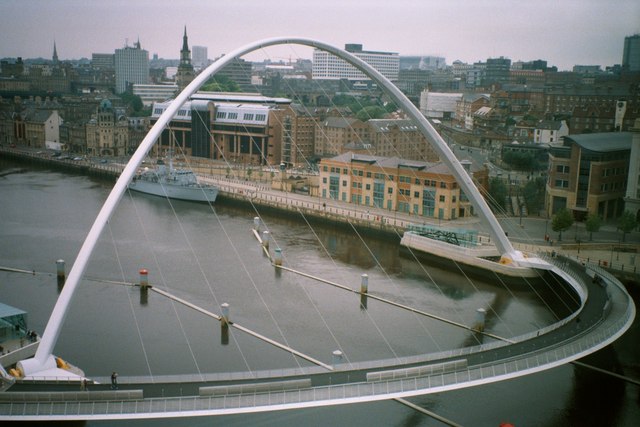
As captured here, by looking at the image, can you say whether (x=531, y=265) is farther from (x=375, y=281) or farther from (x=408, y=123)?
(x=408, y=123)

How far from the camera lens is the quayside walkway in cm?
768

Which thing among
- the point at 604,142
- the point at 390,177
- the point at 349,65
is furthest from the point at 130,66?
the point at 604,142

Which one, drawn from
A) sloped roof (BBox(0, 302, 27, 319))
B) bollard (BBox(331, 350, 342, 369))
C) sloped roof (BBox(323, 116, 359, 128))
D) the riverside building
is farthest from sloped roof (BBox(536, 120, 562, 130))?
sloped roof (BBox(0, 302, 27, 319))

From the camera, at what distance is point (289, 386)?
27.1 ft

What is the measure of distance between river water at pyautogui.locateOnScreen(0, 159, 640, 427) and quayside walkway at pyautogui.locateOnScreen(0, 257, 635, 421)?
834 millimetres

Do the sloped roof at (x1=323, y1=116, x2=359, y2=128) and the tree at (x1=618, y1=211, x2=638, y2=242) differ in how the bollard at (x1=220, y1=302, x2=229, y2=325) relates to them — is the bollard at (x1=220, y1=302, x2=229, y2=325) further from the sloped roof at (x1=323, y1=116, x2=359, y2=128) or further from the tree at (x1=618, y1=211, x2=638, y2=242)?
the sloped roof at (x1=323, y1=116, x2=359, y2=128)

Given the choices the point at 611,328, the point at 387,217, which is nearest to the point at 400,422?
the point at 611,328

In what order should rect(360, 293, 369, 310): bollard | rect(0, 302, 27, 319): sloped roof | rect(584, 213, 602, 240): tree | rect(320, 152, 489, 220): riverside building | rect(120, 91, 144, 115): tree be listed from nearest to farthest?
rect(0, 302, 27, 319): sloped roof
rect(360, 293, 369, 310): bollard
rect(584, 213, 602, 240): tree
rect(320, 152, 489, 220): riverside building
rect(120, 91, 144, 115): tree

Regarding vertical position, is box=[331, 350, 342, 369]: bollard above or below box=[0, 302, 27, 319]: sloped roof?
below

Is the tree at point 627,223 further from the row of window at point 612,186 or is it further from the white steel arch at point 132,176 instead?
the white steel arch at point 132,176

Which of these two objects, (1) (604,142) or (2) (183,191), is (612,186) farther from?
(2) (183,191)

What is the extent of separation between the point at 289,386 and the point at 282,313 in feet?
17.1

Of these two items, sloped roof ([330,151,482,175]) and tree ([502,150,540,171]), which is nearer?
sloped roof ([330,151,482,175])

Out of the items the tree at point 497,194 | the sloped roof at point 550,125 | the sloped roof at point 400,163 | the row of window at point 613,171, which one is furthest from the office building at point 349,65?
the row of window at point 613,171
